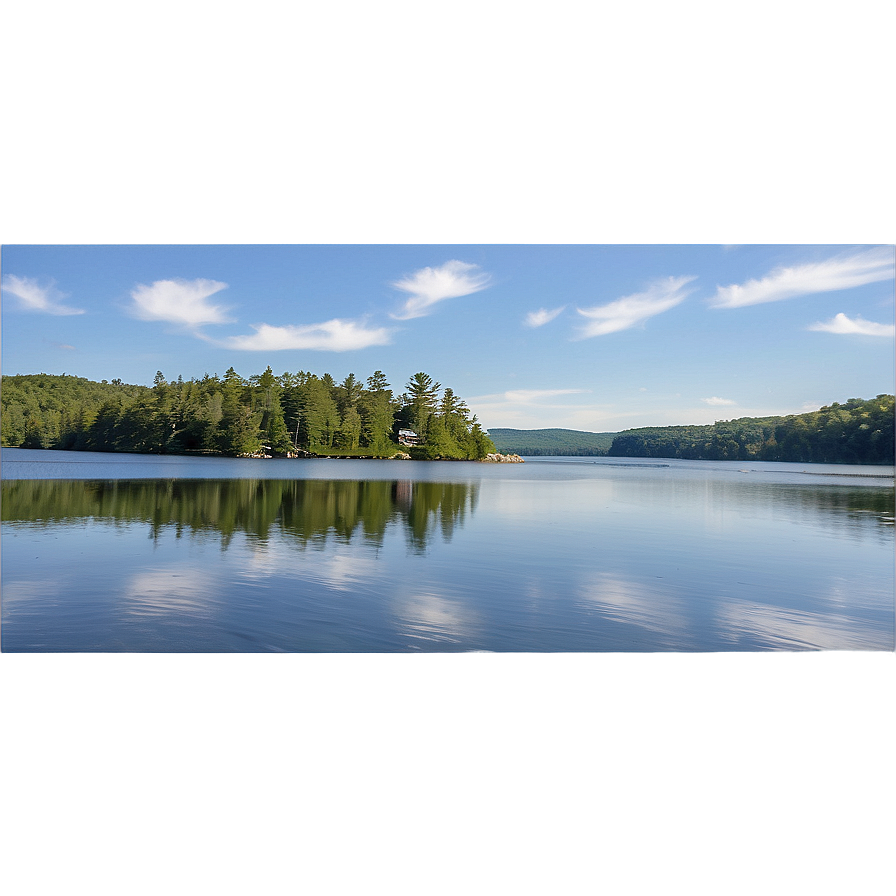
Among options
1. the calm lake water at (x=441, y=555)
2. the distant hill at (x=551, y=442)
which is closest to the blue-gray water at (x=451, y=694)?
the calm lake water at (x=441, y=555)

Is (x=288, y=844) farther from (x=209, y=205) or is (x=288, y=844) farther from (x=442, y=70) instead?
(x=209, y=205)

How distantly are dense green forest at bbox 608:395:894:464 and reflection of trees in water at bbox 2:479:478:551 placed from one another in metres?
1.52

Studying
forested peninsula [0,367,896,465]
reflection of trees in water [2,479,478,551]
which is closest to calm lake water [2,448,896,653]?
reflection of trees in water [2,479,478,551]

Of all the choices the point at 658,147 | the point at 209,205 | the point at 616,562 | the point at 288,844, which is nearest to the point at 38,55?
the point at 209,205

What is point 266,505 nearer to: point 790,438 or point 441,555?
point 441,555

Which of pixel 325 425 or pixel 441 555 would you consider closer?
pixel 441 555

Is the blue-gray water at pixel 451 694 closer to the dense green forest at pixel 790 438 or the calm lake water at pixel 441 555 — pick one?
the calm lake water at pixel 441 555

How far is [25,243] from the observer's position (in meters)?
4.27

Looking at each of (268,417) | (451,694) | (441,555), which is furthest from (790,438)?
(268,417)

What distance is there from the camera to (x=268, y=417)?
5.42 meters

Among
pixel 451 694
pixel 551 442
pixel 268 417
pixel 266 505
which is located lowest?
pixel 451 694

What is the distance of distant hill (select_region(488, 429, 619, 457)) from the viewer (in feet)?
17.9

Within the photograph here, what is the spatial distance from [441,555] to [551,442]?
49.0 inches

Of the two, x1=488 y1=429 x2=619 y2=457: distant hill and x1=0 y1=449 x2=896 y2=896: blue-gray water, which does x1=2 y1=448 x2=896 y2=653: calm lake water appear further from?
x1=488 y1=429 x2=619 y2=457: distant hill
